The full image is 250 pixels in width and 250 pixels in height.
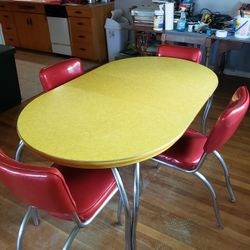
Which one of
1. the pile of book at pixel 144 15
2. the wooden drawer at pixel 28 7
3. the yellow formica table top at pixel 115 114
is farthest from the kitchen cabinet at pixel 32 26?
the yellow formica table top at pixel 115 114

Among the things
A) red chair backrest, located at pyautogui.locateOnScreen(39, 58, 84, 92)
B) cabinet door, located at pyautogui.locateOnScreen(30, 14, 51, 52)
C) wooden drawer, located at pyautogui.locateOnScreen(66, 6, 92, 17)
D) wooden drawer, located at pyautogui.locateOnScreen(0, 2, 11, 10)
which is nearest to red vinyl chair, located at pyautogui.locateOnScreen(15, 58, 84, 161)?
red chair backrest, located at pyautogui.locateOnScreen(39, 58, 84, 92)

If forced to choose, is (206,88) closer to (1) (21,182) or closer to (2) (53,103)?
(2) (53,103)

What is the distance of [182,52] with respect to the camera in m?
2.11

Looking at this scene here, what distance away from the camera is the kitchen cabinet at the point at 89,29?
383 centimetres

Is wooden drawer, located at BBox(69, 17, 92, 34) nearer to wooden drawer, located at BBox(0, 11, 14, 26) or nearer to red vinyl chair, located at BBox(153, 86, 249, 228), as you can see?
wooden drawer, located at BBox(0, 11, 14, 26)

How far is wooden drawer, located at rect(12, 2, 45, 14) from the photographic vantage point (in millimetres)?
4230

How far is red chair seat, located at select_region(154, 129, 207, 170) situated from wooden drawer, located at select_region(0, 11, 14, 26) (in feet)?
13.9

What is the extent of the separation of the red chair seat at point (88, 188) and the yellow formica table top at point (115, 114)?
Result: 9.3 inches

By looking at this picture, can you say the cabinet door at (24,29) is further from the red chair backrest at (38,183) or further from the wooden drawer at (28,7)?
A: the red chair backrest at (38,183)

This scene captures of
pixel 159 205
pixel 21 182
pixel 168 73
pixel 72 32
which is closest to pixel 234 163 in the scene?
A: pixel 159 205

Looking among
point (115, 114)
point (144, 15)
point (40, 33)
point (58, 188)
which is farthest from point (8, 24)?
point (58, 188)

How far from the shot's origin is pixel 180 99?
55.4 inches

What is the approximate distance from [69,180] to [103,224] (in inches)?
19.6

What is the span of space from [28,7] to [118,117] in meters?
3.87
